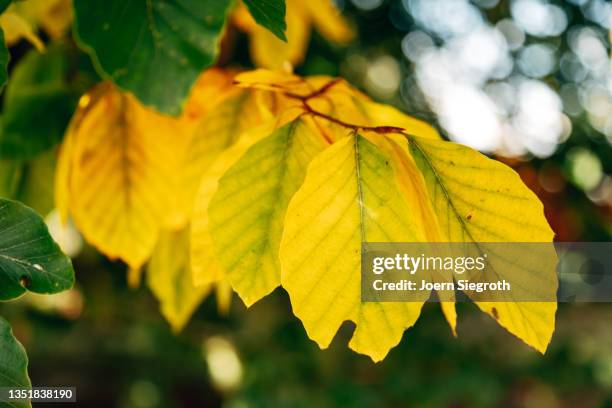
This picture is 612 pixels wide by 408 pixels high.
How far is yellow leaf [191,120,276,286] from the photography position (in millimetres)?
462

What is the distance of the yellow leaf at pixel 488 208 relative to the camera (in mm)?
371

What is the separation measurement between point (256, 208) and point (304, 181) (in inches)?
2.6

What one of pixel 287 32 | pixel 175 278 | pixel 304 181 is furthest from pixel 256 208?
pixel 287 32

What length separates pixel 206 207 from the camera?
0.48m

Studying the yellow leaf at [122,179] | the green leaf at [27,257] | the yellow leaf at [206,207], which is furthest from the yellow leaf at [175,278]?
the green leaf at [27,257]

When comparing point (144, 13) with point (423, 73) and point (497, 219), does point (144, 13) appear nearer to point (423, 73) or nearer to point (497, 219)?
point (497, 219)

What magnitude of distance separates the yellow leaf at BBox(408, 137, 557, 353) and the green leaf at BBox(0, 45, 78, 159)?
1.46ft

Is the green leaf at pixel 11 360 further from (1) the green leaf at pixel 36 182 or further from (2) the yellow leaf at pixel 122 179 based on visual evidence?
(1) the green leaf at pixel 36 182

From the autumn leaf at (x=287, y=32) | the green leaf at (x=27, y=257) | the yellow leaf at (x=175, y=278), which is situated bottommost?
the yellow leaf at (x=175, y=278)

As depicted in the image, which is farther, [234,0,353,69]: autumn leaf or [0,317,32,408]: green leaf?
[234,0,353,69]: autumn leaf

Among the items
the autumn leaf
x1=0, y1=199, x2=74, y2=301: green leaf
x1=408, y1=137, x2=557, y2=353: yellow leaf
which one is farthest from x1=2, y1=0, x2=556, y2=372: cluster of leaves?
the autumn leaf

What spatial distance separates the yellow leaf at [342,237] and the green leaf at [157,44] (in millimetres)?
134

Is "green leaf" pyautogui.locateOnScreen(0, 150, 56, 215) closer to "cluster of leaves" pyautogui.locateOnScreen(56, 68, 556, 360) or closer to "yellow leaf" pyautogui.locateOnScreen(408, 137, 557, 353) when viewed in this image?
"cluster of leaves" pyautogui.locateOnScreen(56, 68, 556, 360)

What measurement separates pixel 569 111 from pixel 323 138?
4.83 feet
